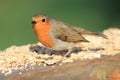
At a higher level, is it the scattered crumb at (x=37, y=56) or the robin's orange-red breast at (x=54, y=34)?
the robin's orange-red breast at (x=54, y=34)

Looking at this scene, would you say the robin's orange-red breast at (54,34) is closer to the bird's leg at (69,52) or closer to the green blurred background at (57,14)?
the bird's leg at (69,52)

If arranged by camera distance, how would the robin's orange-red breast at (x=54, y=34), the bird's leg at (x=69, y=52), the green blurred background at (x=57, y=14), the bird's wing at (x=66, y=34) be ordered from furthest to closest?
the green blurred background at (x=57, y=14)
the bird's wing at (x=66, y=34)
the robin's orange-red breast at (x=54, y=34)
the bird's leg at (x=69, y=52)

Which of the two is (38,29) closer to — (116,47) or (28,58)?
(28,58)

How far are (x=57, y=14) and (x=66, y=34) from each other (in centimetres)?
516

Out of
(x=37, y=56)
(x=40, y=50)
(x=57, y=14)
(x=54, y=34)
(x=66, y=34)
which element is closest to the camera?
(x=37, y=56)

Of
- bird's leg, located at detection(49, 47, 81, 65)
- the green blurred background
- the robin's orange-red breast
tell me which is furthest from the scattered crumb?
the green blurred background

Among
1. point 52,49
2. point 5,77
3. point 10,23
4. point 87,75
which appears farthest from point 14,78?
point 10,23

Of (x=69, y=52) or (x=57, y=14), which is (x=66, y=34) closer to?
(x=69, y=52)

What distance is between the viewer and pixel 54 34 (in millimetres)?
7277

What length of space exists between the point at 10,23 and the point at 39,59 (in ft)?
18.0

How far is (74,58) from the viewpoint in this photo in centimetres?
680

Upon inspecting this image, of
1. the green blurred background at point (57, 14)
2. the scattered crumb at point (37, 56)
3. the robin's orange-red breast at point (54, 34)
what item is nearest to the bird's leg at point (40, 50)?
the scattered crumb at point (37, 56)

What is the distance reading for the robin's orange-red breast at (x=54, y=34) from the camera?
7.02 metres

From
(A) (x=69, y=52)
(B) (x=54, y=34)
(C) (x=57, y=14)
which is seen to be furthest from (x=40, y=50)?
(C) (x=57, y=14)
